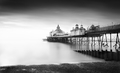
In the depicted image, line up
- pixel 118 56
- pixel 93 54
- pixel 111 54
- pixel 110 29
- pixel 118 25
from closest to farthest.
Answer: pixel 118 56 → pixel 111 54 → pixel 118 25 → pixel 110 29 → pixel 93 54

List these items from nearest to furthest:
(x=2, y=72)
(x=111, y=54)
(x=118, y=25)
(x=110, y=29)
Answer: (x=2, y=72), (x=111, y=54), (x=118, y=25), (x=110, y=29)

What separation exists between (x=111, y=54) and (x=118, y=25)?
6.15 metres

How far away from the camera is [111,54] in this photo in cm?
2183

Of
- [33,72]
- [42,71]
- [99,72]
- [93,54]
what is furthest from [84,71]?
[93,54]

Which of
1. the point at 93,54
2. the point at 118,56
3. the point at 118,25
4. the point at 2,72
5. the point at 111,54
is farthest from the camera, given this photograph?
the point at 93,54

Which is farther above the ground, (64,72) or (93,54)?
(64,72)

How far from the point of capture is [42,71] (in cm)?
443

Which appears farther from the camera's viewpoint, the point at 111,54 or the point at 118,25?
the point at 118,25

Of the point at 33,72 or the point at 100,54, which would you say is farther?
the point at 100,54

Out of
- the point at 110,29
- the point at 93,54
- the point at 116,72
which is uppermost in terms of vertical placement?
the point at 110,29

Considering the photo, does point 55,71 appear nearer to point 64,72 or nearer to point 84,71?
point 64,72

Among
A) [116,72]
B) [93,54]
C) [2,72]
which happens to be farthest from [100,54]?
[2,72]

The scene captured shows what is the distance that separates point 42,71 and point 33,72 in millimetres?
335

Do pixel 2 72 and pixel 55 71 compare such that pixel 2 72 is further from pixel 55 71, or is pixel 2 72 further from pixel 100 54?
pixel 100 54
